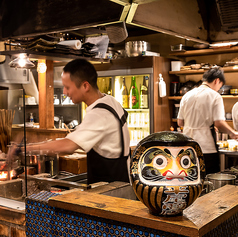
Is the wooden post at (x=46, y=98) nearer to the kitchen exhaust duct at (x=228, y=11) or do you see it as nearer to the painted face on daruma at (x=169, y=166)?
the kitchen exhaust duct at (x=228, y=11)

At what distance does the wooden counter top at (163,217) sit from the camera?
1.08 metres

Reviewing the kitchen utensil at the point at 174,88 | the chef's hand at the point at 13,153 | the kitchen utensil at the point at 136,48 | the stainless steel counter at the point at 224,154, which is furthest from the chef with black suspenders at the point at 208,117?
the chef's hand at the point at 13,153

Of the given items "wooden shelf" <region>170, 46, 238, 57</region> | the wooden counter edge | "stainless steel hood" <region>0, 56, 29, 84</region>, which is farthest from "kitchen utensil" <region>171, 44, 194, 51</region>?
the wooden counter edge

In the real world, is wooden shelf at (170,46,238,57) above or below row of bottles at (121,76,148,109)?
above

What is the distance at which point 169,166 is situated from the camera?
1.08 m

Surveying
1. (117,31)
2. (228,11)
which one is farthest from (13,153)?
(228,11)

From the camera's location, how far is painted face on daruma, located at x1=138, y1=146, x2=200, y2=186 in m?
1.07

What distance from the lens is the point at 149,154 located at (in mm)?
1108

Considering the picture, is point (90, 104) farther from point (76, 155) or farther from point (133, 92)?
point (133, 92)

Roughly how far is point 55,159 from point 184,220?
136cm

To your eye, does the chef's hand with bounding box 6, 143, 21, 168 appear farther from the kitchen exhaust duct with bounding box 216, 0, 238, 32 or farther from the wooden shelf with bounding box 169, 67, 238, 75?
the wooden shelf with bounding box 169, 67, 238, 75

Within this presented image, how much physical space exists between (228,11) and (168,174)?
1376mm

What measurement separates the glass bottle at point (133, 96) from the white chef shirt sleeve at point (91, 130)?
12.7ft

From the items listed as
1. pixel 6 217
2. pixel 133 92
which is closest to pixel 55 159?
pixel 6 217
